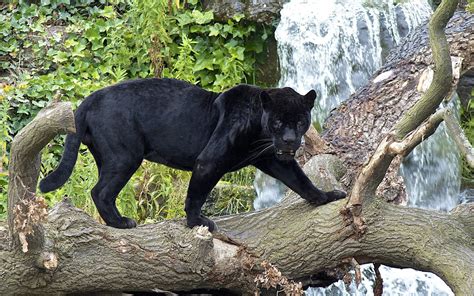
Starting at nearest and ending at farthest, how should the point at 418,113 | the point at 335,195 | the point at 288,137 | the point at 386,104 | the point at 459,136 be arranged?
the point at 459,136 < the point at 418,113 < the point at 288,137 < the point at 335,195 < the point at 386,104

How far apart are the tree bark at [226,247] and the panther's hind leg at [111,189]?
214mm

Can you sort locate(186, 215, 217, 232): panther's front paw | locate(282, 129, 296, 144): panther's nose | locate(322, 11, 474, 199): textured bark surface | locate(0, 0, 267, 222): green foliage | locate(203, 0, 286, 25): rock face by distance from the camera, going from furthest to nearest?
locate(203, 0, 286, 25): rock face
locate(0, 0, 267, 222): green foliage
locate(322, 11, 474, 199): textured bark surface
locate(186, 215, 217, 232): panther's front paw
locate(282, 129, 296, 144): panther's nose

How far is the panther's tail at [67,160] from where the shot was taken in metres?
4.24

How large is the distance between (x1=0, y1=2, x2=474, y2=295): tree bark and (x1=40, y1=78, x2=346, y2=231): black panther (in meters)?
0.19

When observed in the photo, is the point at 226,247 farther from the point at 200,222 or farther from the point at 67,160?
the point at 67,160

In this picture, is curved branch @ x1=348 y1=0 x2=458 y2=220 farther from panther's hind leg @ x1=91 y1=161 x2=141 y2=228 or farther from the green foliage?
the green foliage

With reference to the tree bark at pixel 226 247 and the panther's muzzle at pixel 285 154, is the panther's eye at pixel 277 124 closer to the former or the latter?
the panther's muzzle at pixel 285 154

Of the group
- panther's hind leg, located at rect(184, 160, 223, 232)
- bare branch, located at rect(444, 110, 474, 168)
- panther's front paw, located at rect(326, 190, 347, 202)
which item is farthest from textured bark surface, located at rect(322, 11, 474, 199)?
bare branch, located at rect(444, 110, 474, 168)

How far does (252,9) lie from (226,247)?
4.56 metres

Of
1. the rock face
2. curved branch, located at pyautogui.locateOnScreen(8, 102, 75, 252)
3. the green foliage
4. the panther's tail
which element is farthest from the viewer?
the rock face

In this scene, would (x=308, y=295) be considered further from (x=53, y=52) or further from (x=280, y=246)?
(x=53, y=52)

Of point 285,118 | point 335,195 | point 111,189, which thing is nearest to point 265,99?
point 285,118

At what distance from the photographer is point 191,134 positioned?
15.3 feet

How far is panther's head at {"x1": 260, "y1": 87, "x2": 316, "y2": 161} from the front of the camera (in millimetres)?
4379
